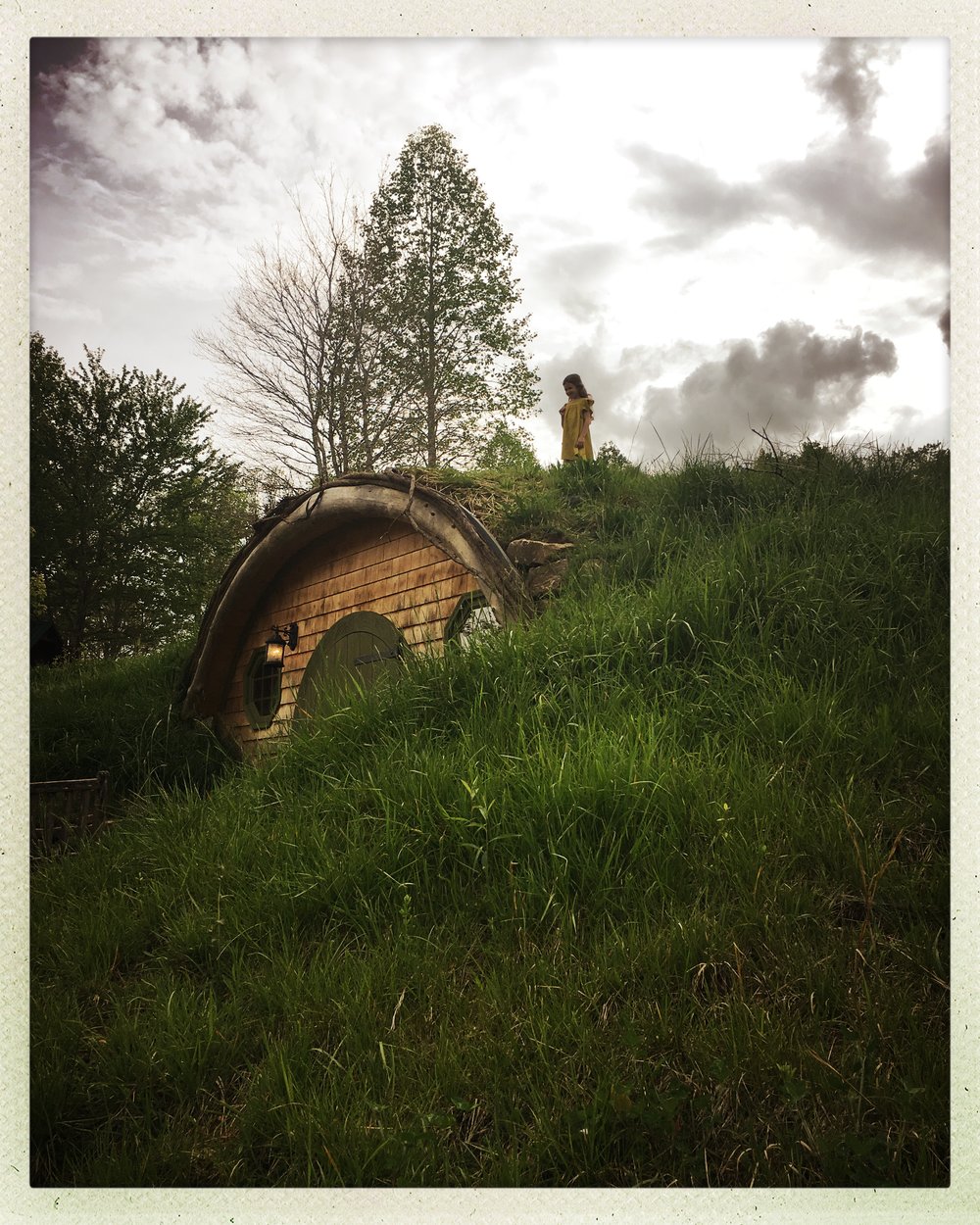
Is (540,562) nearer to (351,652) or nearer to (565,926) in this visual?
(351,652)

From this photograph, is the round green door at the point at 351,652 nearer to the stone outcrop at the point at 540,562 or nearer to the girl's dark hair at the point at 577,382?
the stone outcrop at the point at 540,562

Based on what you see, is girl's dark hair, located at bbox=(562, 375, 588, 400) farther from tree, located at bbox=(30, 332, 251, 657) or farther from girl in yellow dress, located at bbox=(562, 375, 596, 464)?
tree, located at bbox=(30, 332, 251, 657)

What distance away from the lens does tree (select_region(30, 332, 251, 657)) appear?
3.02 m

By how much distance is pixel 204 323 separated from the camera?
3.28m

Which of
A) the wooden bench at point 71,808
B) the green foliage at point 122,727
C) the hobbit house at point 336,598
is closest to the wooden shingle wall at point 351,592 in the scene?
the hobbit house at point 336,598

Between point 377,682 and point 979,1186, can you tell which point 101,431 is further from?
point 979,1186

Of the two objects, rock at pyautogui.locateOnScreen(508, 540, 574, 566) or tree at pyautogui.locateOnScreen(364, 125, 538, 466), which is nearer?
tree at pyautogui.locateOnScreen(364, 125, 538, 466)

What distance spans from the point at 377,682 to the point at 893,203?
279 centimetres

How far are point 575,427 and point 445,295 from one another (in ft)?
6.57

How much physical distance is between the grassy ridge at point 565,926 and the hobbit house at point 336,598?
3.73 feet

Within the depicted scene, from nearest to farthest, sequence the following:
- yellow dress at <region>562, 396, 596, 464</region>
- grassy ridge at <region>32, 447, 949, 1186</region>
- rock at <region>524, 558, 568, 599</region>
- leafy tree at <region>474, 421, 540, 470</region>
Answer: grassy ridge at <region>32, 447, 949, 1186</region> < rock at <region>524, 558, 568, 599</region> < leafy tree at <region>474, 421, 540, 470</region> < yellow dress at <region>562, 396, 596, 464</region>

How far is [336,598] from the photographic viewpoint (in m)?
6.61

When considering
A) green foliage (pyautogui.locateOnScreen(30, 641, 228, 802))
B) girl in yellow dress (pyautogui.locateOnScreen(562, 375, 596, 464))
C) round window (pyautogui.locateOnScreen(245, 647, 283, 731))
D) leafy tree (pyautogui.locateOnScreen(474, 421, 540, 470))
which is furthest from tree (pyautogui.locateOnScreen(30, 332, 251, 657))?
round window (pyautogui.locateOnScreen(245, 647, 283, 731))

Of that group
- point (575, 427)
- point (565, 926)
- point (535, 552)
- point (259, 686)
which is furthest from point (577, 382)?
point (259, 686)
